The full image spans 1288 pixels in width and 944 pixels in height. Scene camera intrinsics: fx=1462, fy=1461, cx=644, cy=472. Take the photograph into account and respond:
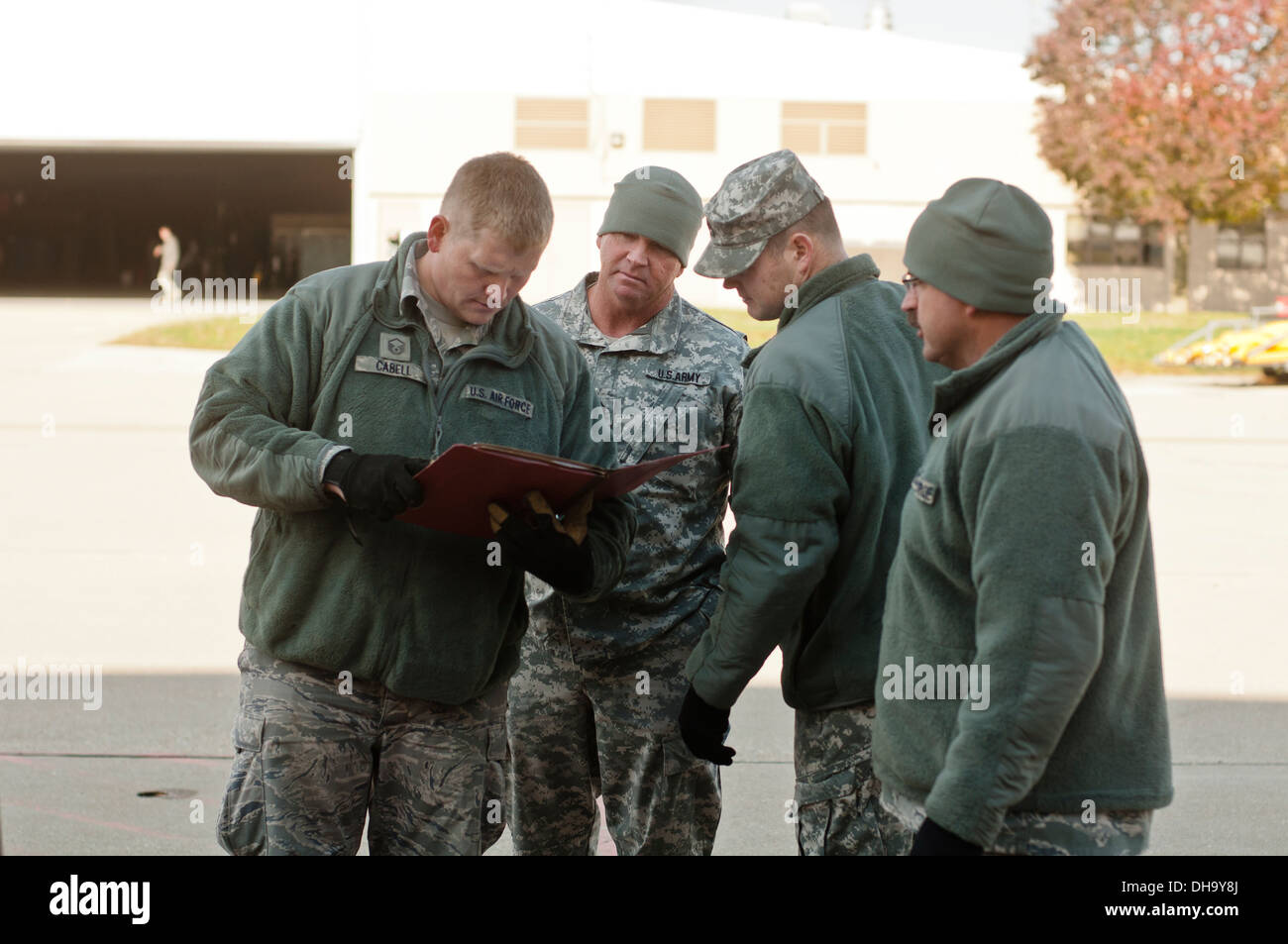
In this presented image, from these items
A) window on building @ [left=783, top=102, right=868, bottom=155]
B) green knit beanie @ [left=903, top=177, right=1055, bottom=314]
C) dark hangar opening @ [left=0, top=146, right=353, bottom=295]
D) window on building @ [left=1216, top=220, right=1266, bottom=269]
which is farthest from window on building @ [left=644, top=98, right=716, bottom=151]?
green knit beanie @ [left=903, top=177, right=1055, bottom=314]

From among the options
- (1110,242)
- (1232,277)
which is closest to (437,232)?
(1110,242)

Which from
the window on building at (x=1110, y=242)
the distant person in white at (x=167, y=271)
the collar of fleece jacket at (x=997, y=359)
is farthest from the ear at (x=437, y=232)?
the window on building at (x=1110, y=242)

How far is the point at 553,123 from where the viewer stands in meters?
37.7

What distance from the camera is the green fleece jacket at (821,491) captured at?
9.84 feet

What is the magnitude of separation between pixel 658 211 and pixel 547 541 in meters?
1.26

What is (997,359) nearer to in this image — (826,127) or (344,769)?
(344,769)

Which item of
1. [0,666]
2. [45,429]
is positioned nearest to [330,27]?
[45,429]

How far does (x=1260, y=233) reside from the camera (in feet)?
130

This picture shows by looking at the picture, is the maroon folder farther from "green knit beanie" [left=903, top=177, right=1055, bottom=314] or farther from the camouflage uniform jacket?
"green knit beanie" [left=903, top=177, right=1055, bottom=314]

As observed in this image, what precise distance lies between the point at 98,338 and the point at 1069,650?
25.6 meters

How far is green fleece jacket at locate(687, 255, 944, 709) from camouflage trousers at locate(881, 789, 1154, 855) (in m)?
0.78

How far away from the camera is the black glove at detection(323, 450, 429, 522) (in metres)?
2.76
